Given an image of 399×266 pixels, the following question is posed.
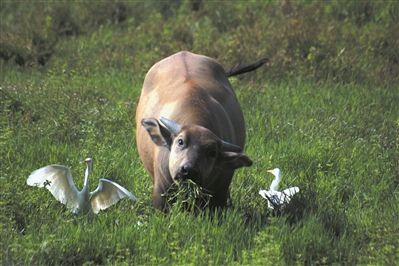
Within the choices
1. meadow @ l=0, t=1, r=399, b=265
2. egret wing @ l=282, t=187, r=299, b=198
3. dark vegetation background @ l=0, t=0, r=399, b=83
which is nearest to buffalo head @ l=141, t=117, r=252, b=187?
meadow @ l=0, t=1, r=399, b=265

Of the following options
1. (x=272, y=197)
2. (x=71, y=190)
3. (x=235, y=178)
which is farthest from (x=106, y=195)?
(x=235, y=178)

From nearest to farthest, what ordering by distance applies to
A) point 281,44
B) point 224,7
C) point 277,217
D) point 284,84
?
point 277,217 → point 284,84 → point 281,44 → point 224,7

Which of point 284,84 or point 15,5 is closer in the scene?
point 284,84

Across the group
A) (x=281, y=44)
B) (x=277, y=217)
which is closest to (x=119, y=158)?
(x=277, y=217)

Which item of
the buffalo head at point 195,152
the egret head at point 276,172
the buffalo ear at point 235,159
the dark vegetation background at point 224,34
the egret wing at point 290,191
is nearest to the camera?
the buffalo head at point 195,152

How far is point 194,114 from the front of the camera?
665 centimetres

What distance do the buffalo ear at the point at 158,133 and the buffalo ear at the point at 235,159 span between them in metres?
0.38

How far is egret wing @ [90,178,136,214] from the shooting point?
21.8 feet

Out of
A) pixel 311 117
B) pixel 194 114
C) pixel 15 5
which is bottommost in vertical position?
pixel 15 5

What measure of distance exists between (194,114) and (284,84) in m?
4.03

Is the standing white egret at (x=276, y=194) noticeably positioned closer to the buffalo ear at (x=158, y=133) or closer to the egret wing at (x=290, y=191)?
the egret wing at (x=290, y=191)

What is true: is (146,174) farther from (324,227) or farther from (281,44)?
(281,44)

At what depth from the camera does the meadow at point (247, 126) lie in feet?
19.8

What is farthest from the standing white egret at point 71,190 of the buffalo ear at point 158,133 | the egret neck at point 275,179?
the egret neck at point 275,179
